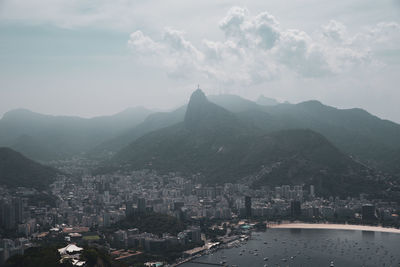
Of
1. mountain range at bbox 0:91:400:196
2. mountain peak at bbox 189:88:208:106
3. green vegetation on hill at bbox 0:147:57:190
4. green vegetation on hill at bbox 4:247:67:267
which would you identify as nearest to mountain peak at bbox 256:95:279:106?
mountain range at bbox 0:91:400:196

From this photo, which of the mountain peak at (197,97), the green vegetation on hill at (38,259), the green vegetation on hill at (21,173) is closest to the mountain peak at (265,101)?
the mountain peak at (197,97)

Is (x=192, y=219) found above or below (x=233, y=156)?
below

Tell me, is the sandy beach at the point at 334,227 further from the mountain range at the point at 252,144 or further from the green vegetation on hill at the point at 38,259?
the green vegetation on hill at the point at 38,259

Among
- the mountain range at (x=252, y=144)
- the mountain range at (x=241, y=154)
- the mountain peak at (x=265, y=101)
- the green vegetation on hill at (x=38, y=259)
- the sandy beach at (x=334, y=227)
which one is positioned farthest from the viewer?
the mountain peak at (x=265, y=101)

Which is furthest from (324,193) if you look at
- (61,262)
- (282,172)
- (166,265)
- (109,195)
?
(61,262)

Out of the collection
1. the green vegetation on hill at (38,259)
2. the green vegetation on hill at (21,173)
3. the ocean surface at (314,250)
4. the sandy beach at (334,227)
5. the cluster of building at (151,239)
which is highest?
the green vegetation on hill at (21,173)

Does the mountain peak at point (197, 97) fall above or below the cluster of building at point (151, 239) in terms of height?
above

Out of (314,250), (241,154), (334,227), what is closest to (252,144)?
(241,154)

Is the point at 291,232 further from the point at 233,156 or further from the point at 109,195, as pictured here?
the point at 233,156
